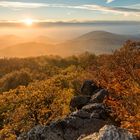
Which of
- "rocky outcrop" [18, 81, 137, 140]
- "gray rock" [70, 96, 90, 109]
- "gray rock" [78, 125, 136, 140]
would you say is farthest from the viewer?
"gray rock" [70, 96, 90, 109]

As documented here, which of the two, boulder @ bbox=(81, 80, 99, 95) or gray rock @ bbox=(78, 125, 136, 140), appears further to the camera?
boulder @ bbox=(81, 80, 99, 95)

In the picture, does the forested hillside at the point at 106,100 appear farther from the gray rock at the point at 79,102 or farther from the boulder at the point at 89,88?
the gray rock at the point at 79,102

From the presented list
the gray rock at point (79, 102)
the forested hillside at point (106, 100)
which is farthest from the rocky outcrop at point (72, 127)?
the gray rock at point (79, 102)

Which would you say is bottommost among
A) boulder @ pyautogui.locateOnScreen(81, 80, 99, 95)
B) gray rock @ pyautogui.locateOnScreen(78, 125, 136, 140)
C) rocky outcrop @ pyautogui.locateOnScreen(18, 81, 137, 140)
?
boulder @ pyautogui.locateOnScreen(81, 80, 99, 95)

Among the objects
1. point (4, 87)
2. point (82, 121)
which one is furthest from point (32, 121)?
point (4, 87)

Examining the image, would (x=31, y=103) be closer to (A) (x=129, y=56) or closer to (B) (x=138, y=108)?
(A) (x=129, y=56)

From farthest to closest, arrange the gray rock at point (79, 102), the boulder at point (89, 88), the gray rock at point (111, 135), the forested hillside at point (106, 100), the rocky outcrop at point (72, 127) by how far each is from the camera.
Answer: the boulder at point (89, 88), the gray rock at point (79, 102), the forested hillside at point (106, 100), the rocky outcrop at point (72, 127), the gray rock at point (111, 135)

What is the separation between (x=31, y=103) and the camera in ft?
A: 246

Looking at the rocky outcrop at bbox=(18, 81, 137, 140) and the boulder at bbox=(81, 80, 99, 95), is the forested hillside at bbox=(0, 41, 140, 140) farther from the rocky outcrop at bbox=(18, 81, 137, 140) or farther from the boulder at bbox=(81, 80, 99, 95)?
the rocky outcrop at bbox=(18, 81, 137, 140)

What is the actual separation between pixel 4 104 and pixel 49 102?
18.8m

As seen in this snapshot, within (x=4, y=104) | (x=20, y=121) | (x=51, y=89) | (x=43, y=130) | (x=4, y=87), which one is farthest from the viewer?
(x=4, y=87)

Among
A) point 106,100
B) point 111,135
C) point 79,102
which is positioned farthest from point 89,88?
point 111,135

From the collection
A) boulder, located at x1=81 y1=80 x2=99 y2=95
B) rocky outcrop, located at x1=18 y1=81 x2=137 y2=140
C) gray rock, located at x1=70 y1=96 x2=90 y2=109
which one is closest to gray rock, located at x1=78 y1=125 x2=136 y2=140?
rocky outcrop, located at x1=18 y1=81 x2=137 y2=140

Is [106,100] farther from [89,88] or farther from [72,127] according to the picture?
[89,88]
